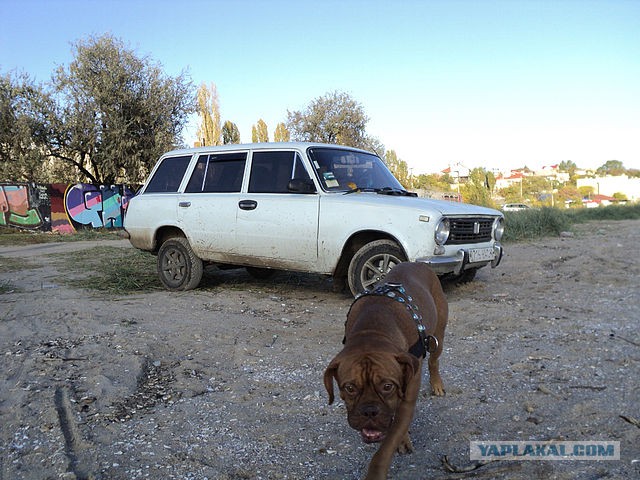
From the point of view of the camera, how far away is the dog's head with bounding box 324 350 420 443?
2123mm

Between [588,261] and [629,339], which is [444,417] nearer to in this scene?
[629,339]

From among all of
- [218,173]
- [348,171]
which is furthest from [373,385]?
[218,173]

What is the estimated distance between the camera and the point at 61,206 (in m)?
20.0

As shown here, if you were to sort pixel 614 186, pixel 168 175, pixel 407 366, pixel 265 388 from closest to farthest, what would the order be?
1. pixel 407 366
2. pixel 265 388
3. pixel 168 175
4. pixel 614 186

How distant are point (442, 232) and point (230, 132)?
109 feet

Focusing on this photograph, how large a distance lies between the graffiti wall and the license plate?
59.2ft

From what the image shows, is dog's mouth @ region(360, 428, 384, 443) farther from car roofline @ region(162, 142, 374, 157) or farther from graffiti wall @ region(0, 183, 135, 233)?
graffiti wall @ region(0, 183, 135, 233)

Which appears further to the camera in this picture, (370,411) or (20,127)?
(20,127)

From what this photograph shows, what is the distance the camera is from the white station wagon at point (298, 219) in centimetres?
580

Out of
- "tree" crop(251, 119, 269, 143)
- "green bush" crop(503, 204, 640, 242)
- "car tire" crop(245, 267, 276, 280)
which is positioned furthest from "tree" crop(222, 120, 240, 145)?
"car tire" crop(245, 267, 276, 280)

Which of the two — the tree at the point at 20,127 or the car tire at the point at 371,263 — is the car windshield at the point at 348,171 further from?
the tree at the point at 20,127

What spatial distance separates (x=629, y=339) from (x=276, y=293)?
425 cm

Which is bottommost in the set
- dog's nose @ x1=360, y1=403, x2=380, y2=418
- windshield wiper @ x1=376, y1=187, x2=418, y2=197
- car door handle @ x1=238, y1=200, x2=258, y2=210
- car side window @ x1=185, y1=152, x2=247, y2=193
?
dog's nose @ x1=360, y1=403, x2=380, y2=418

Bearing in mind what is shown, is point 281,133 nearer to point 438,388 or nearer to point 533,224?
point 533,224
